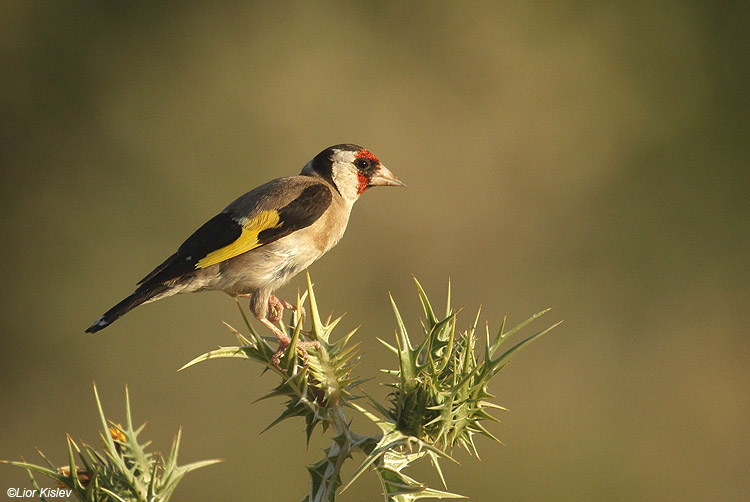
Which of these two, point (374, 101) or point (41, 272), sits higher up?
point (374, 101)

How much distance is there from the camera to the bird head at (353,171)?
3.71m

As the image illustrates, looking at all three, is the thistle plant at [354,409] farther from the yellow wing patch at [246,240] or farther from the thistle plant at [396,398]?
the yellow wing patch at [246,240]

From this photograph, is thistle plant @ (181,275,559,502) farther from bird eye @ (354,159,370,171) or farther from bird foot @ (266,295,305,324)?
bird eye @ (354,159,370,171)

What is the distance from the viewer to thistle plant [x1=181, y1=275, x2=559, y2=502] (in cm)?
191

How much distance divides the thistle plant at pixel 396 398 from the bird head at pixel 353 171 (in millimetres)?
1690

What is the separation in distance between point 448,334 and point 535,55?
7291mm

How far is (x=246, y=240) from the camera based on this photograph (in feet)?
10.2

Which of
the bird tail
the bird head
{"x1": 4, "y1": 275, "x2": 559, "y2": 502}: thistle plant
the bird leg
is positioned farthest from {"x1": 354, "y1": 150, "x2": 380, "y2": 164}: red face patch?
{"x1": 4, "y1": 275, "x2": 559, "y2": 502}: thistle plant

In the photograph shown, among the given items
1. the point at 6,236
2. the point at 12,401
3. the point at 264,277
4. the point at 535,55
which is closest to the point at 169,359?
the point at 12,401

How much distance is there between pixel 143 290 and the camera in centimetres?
299

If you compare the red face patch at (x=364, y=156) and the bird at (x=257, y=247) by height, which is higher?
the red face patch at (x=364, y=156)

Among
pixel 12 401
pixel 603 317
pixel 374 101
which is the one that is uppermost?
pixel 374 101

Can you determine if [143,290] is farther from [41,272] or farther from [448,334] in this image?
[41,272]

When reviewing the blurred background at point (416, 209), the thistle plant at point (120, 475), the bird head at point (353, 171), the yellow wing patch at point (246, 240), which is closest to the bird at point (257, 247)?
the yellow wing patch at point (246, 240)
